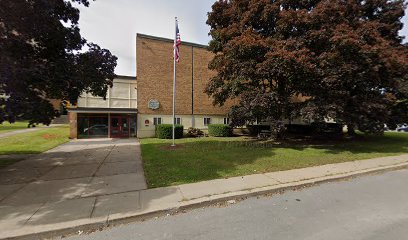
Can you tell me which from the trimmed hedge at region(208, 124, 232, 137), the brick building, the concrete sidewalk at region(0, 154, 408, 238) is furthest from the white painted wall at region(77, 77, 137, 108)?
the concrete sidewalk at region(0, 154, 408, 238)

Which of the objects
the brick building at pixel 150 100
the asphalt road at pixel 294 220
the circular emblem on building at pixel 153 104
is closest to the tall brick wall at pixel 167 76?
the brick building at pixel 150 100

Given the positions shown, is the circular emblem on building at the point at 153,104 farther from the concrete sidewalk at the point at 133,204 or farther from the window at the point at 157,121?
the concrete sidewalk at the point at 133,204

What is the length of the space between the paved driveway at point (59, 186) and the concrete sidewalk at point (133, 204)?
0.07ft

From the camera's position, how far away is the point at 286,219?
162 inches

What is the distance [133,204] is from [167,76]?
17.5 m

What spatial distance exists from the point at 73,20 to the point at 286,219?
10.9m

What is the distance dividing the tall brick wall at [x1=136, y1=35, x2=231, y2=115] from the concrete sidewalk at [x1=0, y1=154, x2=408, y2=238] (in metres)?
15.4

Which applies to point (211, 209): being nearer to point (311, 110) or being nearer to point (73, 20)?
point (311, 110)

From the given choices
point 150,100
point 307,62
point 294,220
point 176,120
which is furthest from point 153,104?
point 294,220

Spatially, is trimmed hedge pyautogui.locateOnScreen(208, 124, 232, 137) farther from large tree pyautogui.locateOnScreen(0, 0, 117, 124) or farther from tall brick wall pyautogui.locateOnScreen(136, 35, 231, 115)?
large tree pyautogui.locateOnScreen(0, 0, 117, 124)

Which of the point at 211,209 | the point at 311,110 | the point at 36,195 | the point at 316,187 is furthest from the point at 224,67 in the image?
the point at 36,195

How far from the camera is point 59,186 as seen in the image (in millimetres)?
6000

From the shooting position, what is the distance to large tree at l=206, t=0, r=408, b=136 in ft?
35.3

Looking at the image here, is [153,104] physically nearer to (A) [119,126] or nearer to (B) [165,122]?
(B) [165,122]
